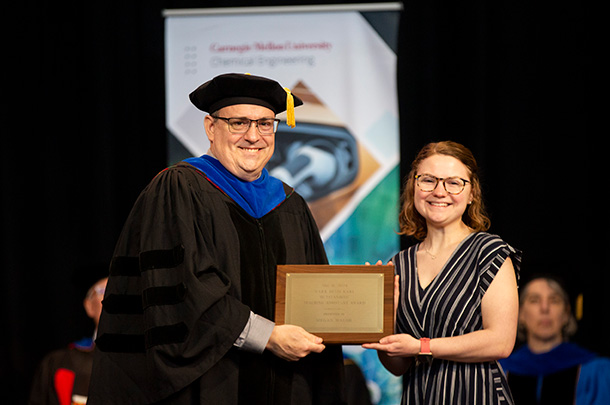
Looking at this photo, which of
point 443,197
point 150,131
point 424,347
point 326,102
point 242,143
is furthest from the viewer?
point 150,131

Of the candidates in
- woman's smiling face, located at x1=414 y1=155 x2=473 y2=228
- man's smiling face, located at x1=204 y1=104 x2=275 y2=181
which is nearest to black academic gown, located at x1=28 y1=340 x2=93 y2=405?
man's smiling face, located at x1=204 y1=104 x2=275 y2=181

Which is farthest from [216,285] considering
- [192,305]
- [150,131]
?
[150,131]

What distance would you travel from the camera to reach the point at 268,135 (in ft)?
10.2

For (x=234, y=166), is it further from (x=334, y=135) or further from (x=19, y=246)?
(x=19, y=246)

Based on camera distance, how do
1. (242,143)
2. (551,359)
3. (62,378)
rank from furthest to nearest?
(62,378) → (551,359) → (242,143)

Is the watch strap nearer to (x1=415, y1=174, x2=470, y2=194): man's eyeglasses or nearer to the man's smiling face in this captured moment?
(x1=415, y1=174, x2=470, y2=194): man's eyeglasses

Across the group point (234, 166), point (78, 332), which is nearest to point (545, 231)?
point (234, 166)

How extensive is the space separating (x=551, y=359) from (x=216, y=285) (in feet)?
9.17

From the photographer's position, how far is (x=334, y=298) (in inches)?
113

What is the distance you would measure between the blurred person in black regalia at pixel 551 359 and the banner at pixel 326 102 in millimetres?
995

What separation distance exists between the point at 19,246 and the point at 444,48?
3.61 m

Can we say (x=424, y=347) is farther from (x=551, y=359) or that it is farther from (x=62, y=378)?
(x=62, y=378)

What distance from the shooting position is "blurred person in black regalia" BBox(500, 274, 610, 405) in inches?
182

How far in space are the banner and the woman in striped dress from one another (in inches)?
90.9
